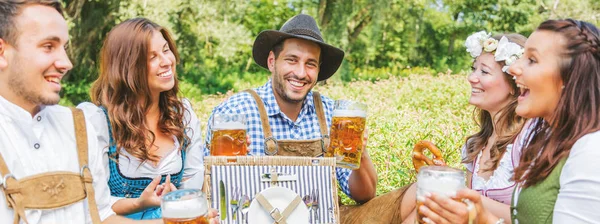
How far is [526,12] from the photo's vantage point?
17.6 metres

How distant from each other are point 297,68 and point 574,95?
1.46m

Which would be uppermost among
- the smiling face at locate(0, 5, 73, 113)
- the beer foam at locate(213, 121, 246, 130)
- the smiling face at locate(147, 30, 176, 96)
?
the smiling face at locate(0, 5, 73, 113)

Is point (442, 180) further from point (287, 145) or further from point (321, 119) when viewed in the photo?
point (321, 119)

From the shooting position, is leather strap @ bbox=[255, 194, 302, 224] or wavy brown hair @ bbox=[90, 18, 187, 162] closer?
leather strap @ bbox=[255, 194, 302, 224]

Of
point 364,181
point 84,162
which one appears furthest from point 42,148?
point 364,181

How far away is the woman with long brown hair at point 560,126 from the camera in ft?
4.86

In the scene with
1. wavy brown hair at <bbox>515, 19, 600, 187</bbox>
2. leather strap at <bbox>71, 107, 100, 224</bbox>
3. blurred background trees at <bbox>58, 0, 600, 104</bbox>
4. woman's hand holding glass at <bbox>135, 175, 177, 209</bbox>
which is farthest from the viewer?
blurred background trees at <bbox>58, 0, 600, 104</bbox>

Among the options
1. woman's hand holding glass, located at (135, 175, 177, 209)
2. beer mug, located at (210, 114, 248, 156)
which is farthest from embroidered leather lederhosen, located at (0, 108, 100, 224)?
beer mug, located at (210, 114, 248, 156)

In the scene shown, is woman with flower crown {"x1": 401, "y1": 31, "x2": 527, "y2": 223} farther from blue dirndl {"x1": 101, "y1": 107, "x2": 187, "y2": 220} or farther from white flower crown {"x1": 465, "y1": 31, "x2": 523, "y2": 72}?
blue dirndl {"x1": 101, "y1": 107, "x2": 187, "y2": 220}

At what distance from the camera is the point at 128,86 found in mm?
2455

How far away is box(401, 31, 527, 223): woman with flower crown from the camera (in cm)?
238

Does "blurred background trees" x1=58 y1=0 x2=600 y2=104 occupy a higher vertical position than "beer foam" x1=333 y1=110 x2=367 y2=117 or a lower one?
lower

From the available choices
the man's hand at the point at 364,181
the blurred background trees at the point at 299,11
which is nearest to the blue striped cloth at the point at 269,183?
the man's hand at the point at 364,181

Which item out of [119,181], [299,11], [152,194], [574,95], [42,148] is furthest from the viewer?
[299,11]
